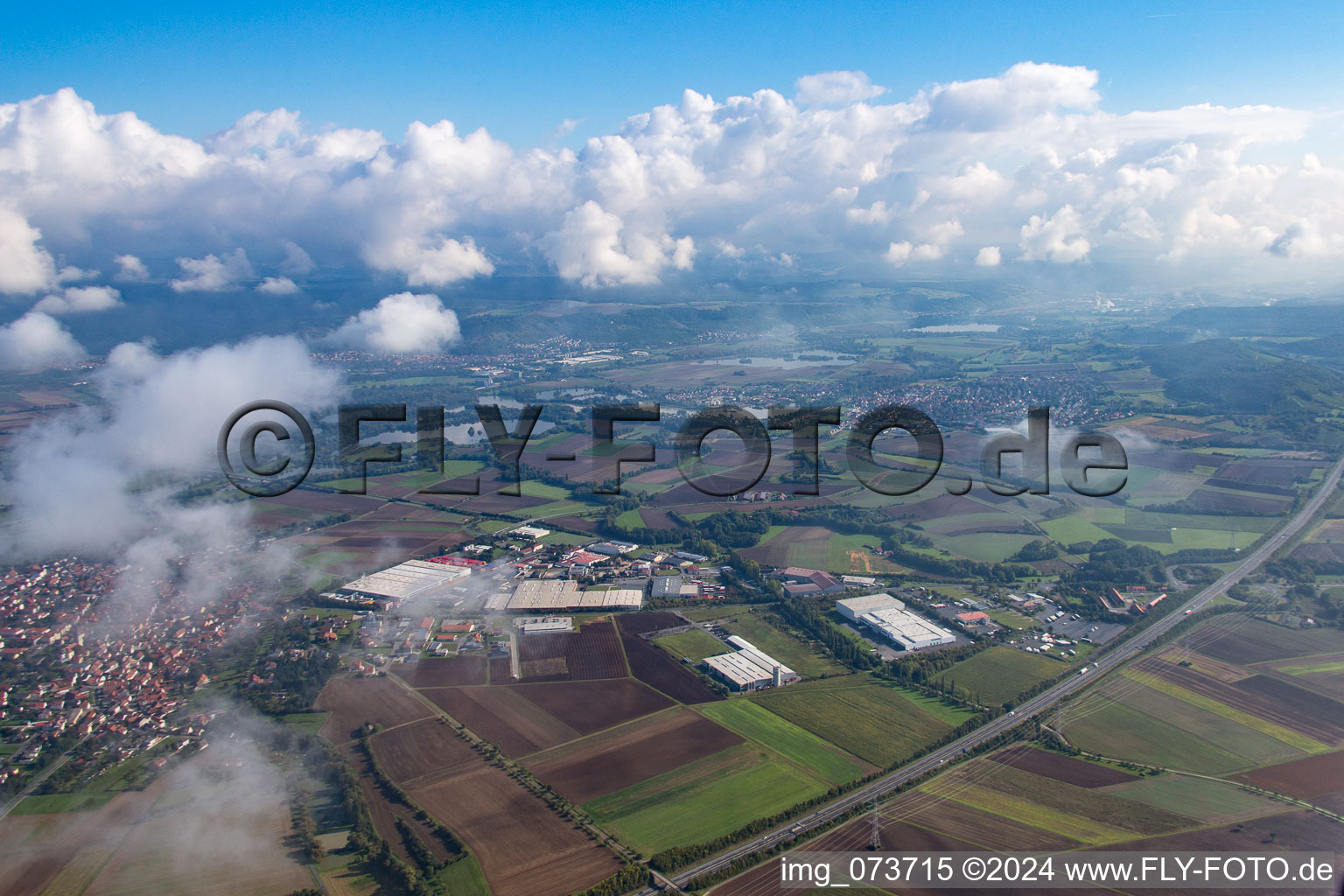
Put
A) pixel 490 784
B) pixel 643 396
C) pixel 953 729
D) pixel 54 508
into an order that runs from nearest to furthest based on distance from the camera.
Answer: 1. pixel 490 784
2. pixel 953 729
3. pixel 54 508
4. pixel 643 396

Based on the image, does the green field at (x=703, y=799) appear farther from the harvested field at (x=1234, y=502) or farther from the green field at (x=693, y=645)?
the harvested field at (x=1234, y=502)

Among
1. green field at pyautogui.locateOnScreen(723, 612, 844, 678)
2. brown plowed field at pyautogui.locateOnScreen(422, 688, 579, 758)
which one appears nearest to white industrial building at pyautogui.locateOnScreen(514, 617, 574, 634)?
brown plowed field at pyautogui.locateOnScreen(422, 688, 579, 758)

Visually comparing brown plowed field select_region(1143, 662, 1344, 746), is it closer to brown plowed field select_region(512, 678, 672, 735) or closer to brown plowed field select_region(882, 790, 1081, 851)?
brown plowed field select_region(882, 790, 1081, 851)

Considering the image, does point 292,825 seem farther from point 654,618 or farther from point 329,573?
point 329,573

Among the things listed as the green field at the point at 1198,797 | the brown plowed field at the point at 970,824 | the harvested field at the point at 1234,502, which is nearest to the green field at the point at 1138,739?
the green field at the point at 1198,797

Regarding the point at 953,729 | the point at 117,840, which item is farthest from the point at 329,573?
the point at 953,729

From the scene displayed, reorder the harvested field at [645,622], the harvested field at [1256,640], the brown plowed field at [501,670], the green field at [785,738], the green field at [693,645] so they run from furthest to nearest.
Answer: the harvested field at [645,622], the green field at [693,645], the harvested field at [1256,640], the brown plowed field at [501,670], the green field at [785,738]

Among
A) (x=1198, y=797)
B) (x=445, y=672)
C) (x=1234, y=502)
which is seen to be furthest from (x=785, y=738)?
(x=1234, y=502)
